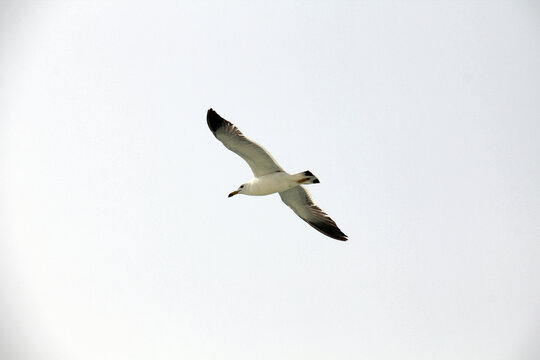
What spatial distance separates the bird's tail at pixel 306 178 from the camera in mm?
12094

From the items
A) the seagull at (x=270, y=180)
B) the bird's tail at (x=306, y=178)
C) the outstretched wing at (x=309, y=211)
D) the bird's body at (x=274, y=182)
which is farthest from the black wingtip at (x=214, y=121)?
the outstretched wing at (x=309, y=211)

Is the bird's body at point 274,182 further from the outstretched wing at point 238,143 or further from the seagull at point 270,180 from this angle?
the outstretched wing at point 238,143

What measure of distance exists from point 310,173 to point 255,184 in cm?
142

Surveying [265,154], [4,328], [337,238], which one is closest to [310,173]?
[265,154]

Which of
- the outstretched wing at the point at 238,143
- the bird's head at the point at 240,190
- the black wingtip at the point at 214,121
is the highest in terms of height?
the black wingtip at the point at 214,121

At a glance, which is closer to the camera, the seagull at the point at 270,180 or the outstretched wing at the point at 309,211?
the seagull at the point at 270,180

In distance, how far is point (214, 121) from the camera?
1194 cm

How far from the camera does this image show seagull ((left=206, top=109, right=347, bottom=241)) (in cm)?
1194

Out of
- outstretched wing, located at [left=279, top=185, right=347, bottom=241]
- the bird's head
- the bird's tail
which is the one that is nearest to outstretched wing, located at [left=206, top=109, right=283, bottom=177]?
the bird's tail

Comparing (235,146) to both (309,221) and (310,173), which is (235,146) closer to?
(310,173)

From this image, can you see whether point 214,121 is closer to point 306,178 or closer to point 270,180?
point 270,180

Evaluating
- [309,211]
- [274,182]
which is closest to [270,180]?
[274,182]

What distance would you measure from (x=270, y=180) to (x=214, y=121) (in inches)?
71.0

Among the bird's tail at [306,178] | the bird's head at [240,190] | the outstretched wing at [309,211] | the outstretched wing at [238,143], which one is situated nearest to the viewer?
the outstretched wing at [238,143]
